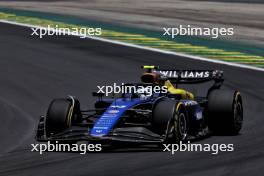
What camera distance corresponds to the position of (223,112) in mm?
18844

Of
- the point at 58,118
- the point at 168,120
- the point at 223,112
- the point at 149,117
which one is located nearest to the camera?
the point at 168,120

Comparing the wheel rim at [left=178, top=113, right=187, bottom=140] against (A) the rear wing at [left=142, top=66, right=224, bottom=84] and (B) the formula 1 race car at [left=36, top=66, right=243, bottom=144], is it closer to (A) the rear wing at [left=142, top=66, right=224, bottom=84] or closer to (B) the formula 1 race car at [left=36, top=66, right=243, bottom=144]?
(B) the formula 1 race car at [left=36, top=66, right=243, bottom=144]

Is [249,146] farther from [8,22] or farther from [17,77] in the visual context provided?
[8,22]

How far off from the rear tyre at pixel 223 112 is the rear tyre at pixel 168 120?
1606mm

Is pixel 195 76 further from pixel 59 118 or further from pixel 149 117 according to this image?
pixel 59 118

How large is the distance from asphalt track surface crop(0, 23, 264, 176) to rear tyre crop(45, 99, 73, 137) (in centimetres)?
63

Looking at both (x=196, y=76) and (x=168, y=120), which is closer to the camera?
→ (x=168, y=120)

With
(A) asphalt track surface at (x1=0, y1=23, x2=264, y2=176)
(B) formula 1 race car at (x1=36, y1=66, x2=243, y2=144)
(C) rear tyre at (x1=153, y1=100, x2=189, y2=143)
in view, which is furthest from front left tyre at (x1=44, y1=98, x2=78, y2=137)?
(C) rear tyre at (x1=153, y1=100, x2=189, y2=143)

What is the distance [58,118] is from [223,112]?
3.36 meters

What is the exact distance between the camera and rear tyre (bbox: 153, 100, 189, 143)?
1697 cm

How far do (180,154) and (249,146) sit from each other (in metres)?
1.70

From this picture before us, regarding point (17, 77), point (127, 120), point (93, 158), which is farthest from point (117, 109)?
point (17, 77)

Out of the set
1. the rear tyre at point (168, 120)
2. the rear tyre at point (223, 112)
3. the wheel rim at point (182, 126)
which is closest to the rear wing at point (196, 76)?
the rear tyre at point (223, 112)

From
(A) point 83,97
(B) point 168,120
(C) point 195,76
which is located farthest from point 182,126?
(A) point 83,97
